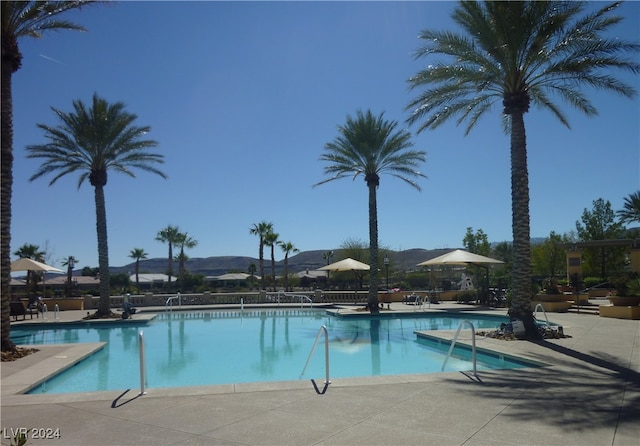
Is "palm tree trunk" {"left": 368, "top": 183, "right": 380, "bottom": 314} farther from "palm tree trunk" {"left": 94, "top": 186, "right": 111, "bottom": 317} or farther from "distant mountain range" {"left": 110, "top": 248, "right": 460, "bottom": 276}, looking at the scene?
"distant mountain range" {"left": 110, "top": 248, "right": 460, "bottom": 276}

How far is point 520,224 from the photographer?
14070 mm

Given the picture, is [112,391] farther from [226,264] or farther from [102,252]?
[226,264]

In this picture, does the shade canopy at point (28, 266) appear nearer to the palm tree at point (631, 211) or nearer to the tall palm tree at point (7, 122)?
the tall palm tree at point (7, 122)

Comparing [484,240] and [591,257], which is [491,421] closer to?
[484,240]

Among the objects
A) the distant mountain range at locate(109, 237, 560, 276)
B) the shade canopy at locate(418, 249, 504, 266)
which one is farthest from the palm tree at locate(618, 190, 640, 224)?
the distant mountain range at locate(109, 237, 560, 276)

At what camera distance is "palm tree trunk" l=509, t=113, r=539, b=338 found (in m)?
13.9

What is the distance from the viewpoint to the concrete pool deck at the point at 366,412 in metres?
5.33

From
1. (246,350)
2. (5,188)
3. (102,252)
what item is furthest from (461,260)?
(5,188)

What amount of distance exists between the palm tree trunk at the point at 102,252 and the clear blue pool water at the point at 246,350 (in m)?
1.80

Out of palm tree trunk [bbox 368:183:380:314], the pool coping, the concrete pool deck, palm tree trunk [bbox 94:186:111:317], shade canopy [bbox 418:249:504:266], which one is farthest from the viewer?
shade canopy [bbox 418:249:504:266]

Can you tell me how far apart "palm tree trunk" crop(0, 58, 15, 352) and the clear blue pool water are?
209 cm

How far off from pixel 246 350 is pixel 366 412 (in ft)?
30.6

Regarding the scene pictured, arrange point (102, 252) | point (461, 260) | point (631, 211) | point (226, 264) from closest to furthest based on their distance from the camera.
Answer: point (102, 252) < point (461, 260) < point (631, 211) < point (226, 264)

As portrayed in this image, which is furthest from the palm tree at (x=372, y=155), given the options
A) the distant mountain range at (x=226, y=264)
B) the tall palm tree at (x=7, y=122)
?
the distant mountain range at (x=226, y=264)
